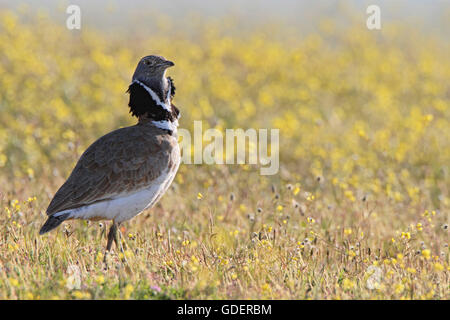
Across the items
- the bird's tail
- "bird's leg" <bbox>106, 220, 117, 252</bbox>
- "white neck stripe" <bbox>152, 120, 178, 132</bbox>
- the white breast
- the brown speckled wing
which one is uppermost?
"white neck stripe" <bbox>152, 120, 178, 132</bbox>

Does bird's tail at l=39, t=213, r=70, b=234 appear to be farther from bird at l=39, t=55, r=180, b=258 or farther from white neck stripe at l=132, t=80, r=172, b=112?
white neck stripe at l=132, t=80, r=172, b=112

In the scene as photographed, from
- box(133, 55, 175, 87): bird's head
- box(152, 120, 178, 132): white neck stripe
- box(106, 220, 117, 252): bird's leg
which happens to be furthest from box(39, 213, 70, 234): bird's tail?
box(133, 55, 175, 87): bird's head

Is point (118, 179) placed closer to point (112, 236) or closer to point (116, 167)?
point (116, 167)

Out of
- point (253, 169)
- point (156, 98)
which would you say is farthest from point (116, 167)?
point (253, 169)

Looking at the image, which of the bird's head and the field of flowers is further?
the bird's head

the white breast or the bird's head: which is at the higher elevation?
the bird's head

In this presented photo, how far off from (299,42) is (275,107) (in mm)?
8820

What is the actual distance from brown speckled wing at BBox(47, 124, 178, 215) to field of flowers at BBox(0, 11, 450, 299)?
492 millimetres

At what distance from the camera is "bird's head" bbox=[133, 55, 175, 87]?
6270mm

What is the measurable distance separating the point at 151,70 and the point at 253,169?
4.72 metres

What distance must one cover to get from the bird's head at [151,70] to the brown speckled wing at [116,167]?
0.61m

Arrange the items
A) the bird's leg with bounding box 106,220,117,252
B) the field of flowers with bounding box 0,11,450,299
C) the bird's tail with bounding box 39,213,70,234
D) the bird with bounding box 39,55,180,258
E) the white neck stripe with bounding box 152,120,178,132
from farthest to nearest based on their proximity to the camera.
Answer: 1. the white neck stripe with bounding box 152,120,178,132
2. the bird's leg with bounding box 106,220,117,252
3. the bird with bounding box 39,55,180,258
4. the bird's tail with bounding box 39,213,70,234
5. the field of flowers with bounding box 0,11,450,299

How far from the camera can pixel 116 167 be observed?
580 cm
